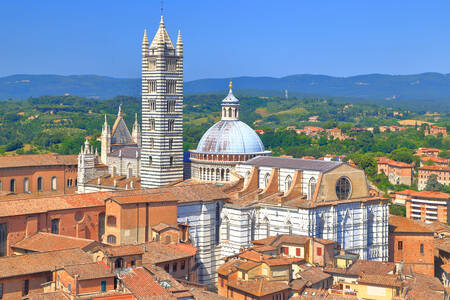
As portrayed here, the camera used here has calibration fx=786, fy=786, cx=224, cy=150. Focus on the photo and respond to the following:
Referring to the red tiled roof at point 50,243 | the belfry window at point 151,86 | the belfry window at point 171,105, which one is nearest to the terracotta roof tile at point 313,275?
the red tiled roof at point 50,243

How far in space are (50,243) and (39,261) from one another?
11.8ft

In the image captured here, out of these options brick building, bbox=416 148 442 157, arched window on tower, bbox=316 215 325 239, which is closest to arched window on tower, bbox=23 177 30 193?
arched window on tower, bbox=316 215 325 239

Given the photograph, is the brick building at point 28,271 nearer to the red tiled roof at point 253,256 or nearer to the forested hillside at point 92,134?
the red tiled roof at point 253,256

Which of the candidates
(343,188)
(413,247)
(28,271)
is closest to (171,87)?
(343,188)

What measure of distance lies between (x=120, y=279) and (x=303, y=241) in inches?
492

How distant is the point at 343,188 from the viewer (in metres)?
50.0

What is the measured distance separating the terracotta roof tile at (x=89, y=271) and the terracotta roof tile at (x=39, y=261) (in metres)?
1.35

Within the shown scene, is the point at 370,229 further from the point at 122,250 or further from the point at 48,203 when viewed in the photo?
the point at 48,203

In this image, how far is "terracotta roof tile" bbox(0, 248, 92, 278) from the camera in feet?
122

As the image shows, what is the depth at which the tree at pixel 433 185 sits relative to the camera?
94.6m

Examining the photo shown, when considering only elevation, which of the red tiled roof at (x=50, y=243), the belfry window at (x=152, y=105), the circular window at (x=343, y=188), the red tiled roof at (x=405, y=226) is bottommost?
the red tiled roof at (x=405, y=226)

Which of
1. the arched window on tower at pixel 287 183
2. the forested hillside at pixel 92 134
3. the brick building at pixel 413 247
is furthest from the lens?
the forested hillside at pixel 92 134

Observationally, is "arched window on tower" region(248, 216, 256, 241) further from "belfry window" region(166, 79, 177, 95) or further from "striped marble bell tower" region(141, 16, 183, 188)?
"belfry window" region(166, 79, 177, 95)

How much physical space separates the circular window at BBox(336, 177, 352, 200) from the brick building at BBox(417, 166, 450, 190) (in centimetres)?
5489
